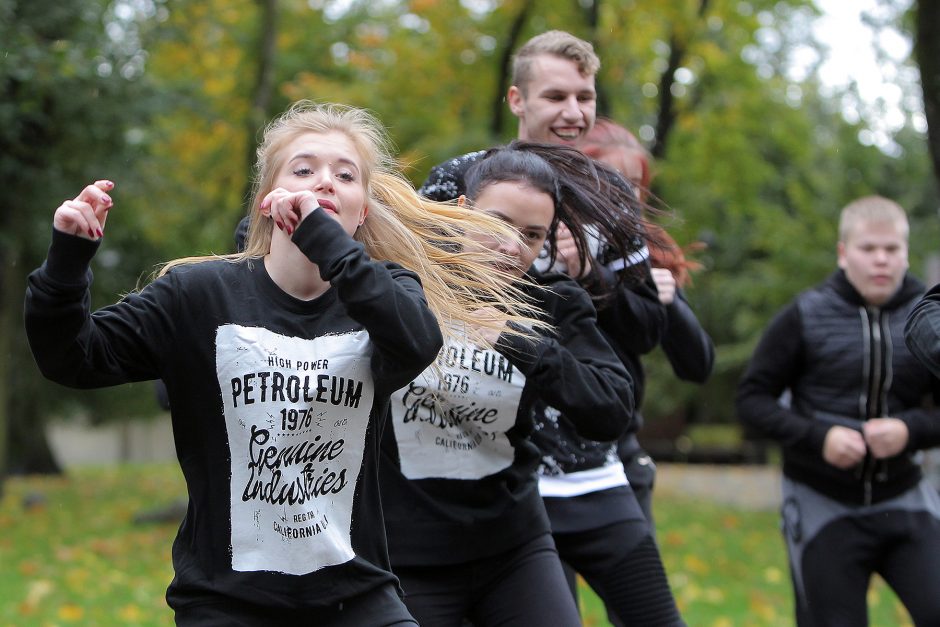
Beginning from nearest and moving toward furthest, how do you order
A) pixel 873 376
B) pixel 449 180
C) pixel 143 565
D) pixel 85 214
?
pixel 85 214, pixel 449 180, pixel 873 376, pixel 143 565

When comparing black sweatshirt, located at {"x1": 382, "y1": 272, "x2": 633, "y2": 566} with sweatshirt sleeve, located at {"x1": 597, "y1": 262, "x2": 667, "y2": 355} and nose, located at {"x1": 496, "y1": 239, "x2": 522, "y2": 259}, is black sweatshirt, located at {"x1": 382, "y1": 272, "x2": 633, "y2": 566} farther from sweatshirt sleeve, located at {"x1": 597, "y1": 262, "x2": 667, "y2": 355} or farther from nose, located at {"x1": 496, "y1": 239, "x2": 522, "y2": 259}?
sweatshirt sleeve, located at {"x1": 597, "y1": 262, "x2": 667, "y2": 355}

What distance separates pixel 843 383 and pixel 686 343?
973 mm

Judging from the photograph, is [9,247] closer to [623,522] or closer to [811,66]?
[623,522]

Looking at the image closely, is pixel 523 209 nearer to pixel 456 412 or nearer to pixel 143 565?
pixel 456 412

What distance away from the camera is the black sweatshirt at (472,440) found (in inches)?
143

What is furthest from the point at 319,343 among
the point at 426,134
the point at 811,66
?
the point at 811,66

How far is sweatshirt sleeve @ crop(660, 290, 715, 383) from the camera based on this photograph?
15.6 ft

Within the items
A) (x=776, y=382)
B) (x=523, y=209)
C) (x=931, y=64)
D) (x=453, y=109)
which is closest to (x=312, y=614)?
(x=523, y=209)

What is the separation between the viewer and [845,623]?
5039 millimetres

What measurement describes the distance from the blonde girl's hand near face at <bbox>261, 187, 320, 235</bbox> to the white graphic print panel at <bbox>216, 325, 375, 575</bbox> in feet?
0.94

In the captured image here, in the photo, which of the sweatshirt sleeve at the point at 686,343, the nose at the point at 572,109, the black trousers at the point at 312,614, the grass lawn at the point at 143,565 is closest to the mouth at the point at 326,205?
the black trousers at the point at 312,614

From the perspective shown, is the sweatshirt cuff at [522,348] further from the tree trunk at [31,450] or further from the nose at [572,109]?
the tree trunk at [31,450]

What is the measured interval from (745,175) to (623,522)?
1478 cm

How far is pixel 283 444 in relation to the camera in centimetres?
288
